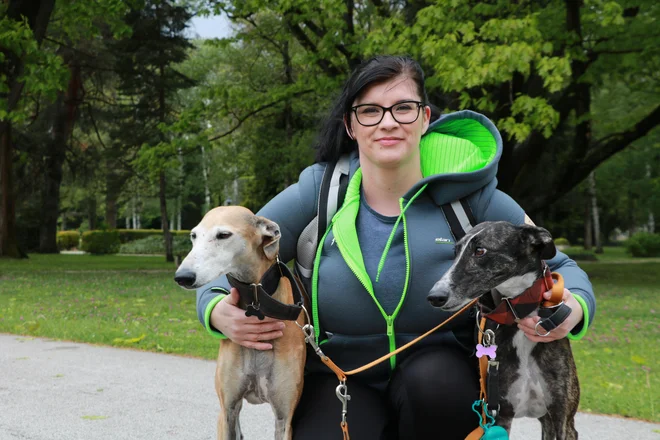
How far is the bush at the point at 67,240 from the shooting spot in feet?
132

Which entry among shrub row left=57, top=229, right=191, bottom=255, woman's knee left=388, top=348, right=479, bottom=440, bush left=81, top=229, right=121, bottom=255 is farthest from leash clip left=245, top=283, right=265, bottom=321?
bush left=81, top=229, right=121, bottom=255

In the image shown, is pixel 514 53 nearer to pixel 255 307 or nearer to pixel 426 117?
pixel 426 117

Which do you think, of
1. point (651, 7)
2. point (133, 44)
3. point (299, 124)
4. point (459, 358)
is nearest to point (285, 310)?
point (459, 358)

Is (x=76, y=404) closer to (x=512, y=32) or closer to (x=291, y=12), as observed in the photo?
(x=512, y=32)

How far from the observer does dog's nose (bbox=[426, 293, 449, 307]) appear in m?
2.38

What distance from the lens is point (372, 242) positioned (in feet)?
9.83

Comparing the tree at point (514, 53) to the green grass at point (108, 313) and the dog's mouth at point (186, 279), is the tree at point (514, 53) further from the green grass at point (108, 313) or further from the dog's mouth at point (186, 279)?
the dog's mouth at point (186, 279)

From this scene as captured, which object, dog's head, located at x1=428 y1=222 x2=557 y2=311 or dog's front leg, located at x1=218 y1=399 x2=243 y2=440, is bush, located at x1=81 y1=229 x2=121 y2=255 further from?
dog's head, located at x1=428 y1=222 x2=557 y2=311

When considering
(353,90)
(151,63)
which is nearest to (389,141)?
(353,90)

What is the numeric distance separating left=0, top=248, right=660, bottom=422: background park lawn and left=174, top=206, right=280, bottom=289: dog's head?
3.37 meters

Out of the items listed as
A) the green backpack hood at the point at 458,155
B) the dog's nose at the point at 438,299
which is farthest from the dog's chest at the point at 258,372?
the green backpack hood at the point at 458,155

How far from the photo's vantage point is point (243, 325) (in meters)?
2.73

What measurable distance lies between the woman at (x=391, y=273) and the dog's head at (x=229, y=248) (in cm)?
18

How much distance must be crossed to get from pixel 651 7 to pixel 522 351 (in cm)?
1344
